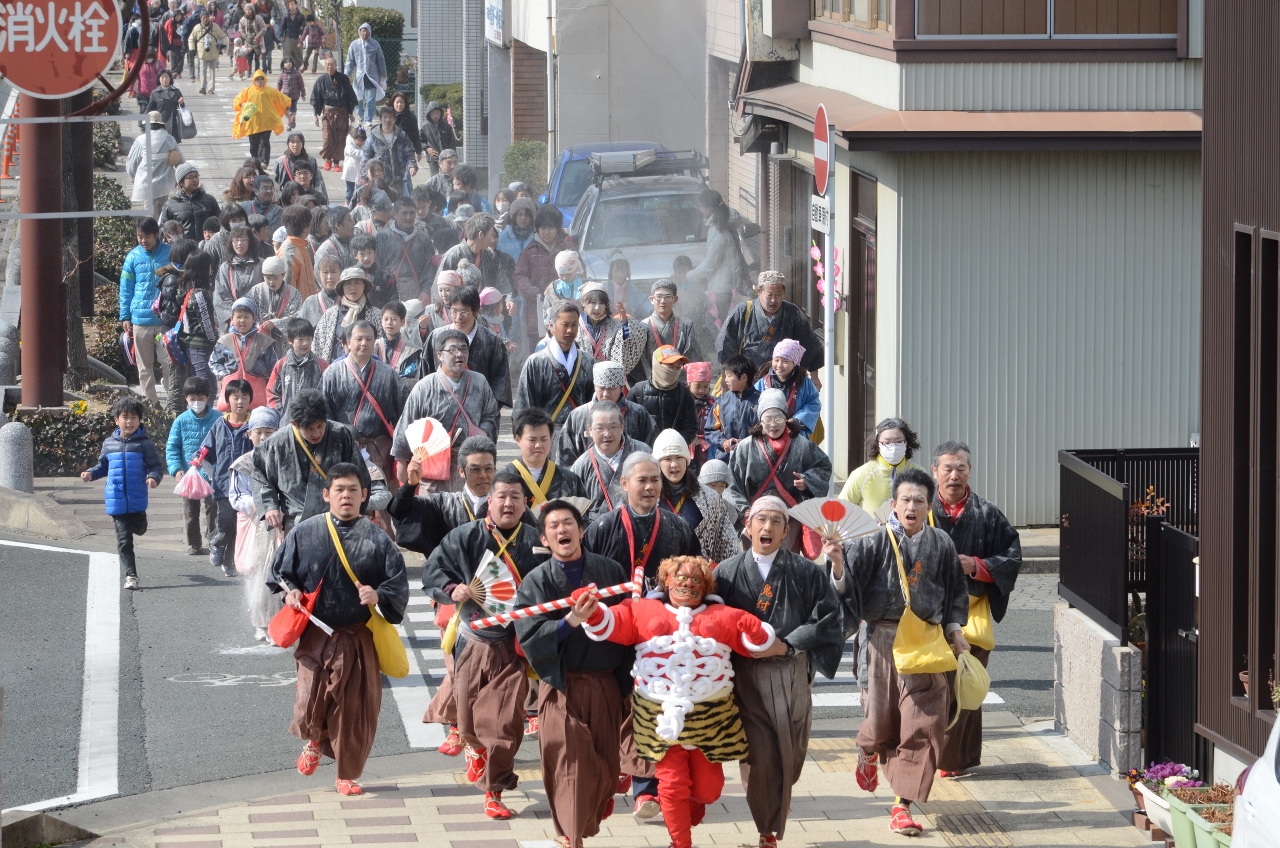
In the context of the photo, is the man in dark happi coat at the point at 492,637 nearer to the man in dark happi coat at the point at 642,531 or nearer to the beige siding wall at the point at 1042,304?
the man in dark happi coat at the point at 642,531

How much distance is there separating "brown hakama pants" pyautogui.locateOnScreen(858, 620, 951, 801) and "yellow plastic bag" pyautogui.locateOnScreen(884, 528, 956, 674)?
0.26ft

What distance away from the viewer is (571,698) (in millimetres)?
8320

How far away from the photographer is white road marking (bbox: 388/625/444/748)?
10.4m

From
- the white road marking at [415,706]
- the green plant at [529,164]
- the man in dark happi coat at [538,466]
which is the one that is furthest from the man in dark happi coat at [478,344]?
the green plant at [529,164]

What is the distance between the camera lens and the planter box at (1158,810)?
8.14 m

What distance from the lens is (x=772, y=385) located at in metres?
12.6

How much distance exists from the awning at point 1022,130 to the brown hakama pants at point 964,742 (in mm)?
5675

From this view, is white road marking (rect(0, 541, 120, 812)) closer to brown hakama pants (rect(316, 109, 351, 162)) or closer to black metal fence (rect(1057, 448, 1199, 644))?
black metal fence (rect(1057, 448, 1199, 644))

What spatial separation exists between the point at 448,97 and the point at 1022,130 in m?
28.0

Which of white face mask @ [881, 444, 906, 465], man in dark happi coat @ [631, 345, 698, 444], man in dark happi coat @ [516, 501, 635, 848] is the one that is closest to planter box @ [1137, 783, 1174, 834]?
Result: man in dark happi coat @ [516, 501, 635, 848]

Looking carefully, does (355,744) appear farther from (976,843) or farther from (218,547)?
(218,547)

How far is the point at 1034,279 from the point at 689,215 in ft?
22.1

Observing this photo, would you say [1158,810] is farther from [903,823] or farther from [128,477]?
[128,477]

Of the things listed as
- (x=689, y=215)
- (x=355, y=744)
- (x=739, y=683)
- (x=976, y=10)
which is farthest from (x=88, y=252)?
(x=739, y=683)
